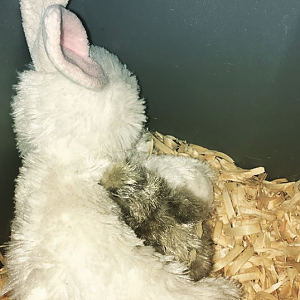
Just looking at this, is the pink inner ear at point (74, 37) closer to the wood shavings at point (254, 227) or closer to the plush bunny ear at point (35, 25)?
the plush bunny ear at point (35, 25)

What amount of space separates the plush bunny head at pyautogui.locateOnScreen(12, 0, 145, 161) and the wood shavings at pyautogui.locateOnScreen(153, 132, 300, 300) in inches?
13.6

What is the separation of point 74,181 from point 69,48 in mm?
282

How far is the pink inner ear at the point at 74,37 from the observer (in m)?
0.85

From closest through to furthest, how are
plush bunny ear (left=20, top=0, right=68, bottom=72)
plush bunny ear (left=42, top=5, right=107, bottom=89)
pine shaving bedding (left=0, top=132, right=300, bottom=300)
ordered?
plush bunny ear (left=42, top=5, right=107, bottom=89) < plush bunny ear (left=20, top=0, right=68, bottom=72) < pine shaving bedding (left=0, top=132, right=300, bottom=300)

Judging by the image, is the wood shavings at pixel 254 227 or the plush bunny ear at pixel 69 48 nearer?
the plush bunny ear at pixel 69 48

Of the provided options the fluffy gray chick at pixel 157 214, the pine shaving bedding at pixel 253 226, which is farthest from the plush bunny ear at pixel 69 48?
the pine shaving bedding at pixel 253 226

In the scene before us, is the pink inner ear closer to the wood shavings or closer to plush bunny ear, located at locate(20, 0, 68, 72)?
plush bunny ear, located at locate(20, 0, 68, 72)

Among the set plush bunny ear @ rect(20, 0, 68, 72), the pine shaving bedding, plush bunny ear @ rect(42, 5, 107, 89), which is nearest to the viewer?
plush bunny ear @ rect(42, 5, 107, 89)

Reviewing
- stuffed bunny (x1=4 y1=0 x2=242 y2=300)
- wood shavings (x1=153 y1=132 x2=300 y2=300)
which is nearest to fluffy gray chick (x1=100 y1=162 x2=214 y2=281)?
stuffed bunny (x1=4 y1=0 x2=242 y2=300)

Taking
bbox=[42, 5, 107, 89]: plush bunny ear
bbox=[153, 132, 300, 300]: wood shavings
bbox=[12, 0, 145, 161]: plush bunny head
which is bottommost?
bbox=[153, 132, 300, 300]: wood shavings

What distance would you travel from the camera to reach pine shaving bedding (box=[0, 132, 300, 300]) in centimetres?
109

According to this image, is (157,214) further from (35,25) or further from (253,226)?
(35,25)

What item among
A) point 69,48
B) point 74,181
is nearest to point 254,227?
point 74,181

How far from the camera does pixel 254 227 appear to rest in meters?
1.14
